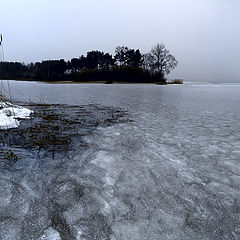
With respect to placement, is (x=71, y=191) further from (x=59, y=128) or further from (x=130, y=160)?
(x=59, y=128)

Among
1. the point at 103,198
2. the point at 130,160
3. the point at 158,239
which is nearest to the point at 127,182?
the point at 103,198

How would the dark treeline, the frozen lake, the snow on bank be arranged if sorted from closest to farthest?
1. the frozen lake
2. the snow on bank
3. the dark treeline

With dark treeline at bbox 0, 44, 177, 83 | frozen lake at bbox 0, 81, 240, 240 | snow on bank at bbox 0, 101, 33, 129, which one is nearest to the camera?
frozen lake at bbox 0, 81, 240, 240

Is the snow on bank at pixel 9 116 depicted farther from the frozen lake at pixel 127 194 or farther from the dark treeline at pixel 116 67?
the dark treeline at pixel 116 67

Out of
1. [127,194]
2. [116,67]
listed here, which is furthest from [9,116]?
[116,67]

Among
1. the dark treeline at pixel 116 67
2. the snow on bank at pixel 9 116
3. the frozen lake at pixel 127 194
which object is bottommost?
the frozen lake at pixel 127 194

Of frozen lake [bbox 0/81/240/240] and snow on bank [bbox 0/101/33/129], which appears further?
snow on bank [bbox 0/101/33/129]

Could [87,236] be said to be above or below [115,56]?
below

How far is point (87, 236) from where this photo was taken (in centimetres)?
137

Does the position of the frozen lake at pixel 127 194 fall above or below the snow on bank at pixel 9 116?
below

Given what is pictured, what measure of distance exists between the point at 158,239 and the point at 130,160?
4.64 feet

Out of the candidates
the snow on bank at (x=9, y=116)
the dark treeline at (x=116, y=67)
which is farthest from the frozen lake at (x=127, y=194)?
the dark treeline at (x=116, y=67)

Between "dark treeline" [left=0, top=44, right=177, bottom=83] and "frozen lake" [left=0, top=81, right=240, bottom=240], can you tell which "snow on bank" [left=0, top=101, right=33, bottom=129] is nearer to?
"frozen lake" [left=0, top=81, right=240, bottom=240]

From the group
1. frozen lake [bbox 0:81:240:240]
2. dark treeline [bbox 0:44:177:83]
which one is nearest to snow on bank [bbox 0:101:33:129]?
frozen lake [bbox 0:81:240:240]
